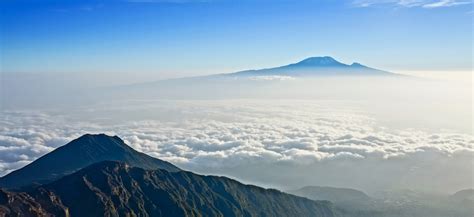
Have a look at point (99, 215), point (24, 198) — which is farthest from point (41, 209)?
point (99, 215)

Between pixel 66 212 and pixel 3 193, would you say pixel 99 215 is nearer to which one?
pixel 66 212

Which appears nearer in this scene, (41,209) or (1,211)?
(1,211)

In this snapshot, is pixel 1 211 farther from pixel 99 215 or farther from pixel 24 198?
pixel 99 215

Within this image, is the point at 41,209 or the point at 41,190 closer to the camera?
the point at 41,209

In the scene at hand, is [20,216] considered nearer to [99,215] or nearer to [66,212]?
[66,212]

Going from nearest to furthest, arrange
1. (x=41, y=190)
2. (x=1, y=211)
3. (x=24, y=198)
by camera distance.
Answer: (x=1, y=211), (x=24, y=198), (x=41, y=190)

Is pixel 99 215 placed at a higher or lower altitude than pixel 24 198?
lower

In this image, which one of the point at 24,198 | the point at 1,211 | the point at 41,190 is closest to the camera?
the point at 1,211

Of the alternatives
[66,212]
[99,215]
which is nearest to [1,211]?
[66,212]
